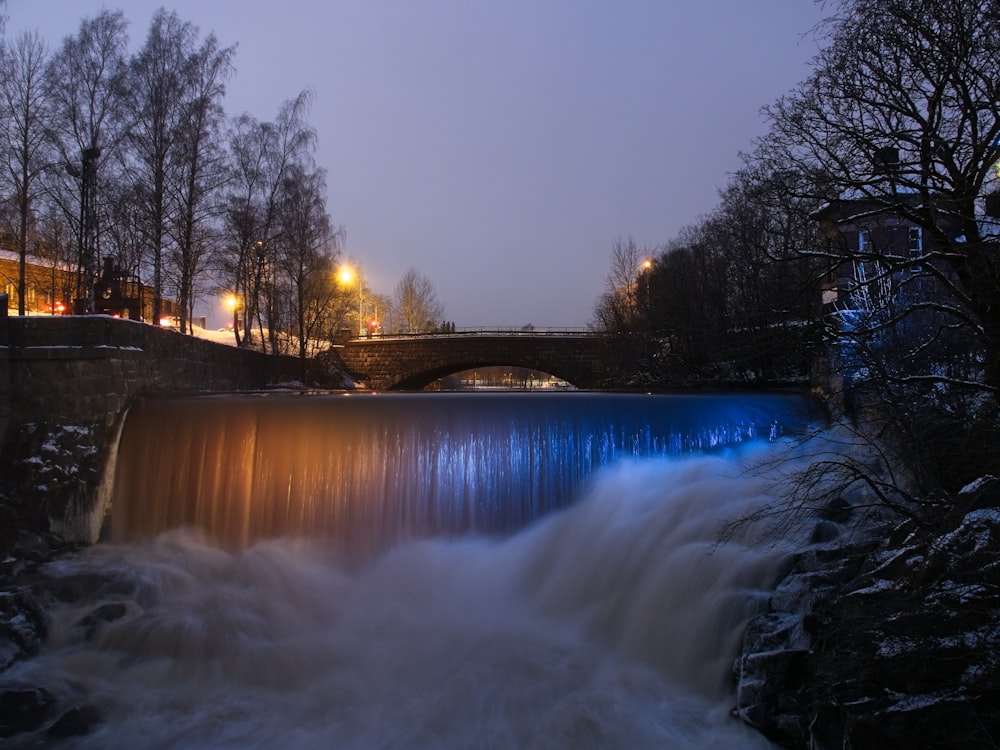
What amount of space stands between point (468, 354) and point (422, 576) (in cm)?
2760

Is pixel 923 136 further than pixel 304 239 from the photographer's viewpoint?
No

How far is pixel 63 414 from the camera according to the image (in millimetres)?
10805

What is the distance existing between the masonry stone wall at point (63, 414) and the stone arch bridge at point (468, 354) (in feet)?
82.6

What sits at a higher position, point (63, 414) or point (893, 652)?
point (63, 414)

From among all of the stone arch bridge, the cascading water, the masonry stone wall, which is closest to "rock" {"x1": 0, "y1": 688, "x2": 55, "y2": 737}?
the cascading water

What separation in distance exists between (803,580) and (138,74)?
25.0 m

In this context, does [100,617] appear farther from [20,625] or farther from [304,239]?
[304,239]

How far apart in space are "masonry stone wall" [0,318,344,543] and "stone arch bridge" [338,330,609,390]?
82.6 ft

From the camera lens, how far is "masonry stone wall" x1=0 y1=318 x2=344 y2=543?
10.3m

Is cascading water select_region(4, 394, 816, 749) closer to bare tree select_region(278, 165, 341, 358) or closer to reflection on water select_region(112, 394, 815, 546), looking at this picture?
reflection on water select_region(112, 394, 815, 546)

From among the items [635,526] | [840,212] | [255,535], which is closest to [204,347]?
[255,535]

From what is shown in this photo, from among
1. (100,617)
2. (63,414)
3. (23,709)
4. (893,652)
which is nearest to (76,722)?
(23,709)

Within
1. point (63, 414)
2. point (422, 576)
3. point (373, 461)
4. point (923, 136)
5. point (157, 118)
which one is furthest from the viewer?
point (157, 118)

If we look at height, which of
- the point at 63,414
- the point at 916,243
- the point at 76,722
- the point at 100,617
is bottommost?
the point at 76,722
